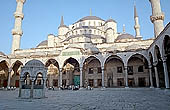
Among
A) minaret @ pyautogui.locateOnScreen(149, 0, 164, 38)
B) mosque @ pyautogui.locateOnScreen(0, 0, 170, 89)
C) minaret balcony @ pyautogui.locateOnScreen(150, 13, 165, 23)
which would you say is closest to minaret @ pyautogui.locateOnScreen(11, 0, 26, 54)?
mosque @ pyautogui.locateOnScreen(0, 0, 170, 89)

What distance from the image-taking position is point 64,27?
38.6 metres

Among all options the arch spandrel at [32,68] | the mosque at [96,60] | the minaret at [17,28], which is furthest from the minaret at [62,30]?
the arch spandrel at [32,68]

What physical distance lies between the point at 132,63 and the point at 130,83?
3373 millimetres

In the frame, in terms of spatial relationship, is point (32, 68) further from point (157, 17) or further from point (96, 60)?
point (157, 17)

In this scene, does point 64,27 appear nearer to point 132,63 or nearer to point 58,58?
point 58,58

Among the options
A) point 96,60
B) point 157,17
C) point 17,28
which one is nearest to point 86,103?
point 96,60

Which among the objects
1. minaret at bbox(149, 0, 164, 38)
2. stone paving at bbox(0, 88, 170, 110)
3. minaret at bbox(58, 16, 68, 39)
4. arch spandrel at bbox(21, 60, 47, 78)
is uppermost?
minaret at bbox(58, 16, 68, 39)

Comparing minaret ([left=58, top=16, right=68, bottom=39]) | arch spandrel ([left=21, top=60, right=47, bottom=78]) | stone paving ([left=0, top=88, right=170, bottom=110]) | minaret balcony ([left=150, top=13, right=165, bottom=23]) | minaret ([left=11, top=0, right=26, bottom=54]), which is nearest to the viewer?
stone paving ([left=0, top=88, right=170, bottom=110])

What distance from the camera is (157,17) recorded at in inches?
818

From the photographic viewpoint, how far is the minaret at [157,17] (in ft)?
67.9

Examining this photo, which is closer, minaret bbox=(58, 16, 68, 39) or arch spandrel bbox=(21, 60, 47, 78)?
arch spandrel bbox=(21, 60, 47, 78)

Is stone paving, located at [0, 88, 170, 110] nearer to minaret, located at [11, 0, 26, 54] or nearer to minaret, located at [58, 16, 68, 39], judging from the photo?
minaret, located at [11, 0, 26, 54]

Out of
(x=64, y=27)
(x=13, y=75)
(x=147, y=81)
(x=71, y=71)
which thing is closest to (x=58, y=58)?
(x=71, y=71)

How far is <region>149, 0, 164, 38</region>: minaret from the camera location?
20688 mm
